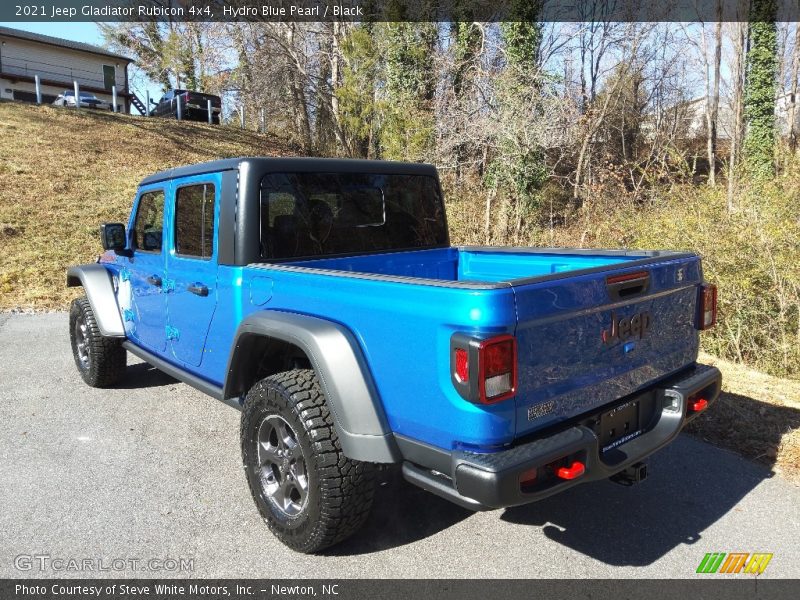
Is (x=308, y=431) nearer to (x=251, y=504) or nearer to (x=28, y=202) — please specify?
(x=251, y=504)

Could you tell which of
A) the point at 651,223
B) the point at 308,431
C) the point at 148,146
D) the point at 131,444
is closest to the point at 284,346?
the point at 308,431

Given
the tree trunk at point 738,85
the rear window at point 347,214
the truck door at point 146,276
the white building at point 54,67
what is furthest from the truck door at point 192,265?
the white building at point 54,67

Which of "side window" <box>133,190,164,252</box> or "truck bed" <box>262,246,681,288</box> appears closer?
"truck bed" <box>262,246,681,288</box>

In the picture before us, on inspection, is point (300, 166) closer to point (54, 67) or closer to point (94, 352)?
point (94, 352)

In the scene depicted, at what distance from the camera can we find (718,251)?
21.1 ft

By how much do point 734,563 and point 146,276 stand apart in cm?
402

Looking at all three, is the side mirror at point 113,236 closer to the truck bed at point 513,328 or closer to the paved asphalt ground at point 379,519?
the paved asphalt ground at point 379,519

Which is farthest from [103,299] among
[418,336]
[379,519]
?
[418,336]

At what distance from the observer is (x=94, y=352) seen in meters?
5.17

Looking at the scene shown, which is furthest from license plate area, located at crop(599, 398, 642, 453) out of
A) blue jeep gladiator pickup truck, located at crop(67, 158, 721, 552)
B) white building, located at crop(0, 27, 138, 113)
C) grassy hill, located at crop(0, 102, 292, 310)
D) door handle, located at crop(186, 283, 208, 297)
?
white building, located at crop(0, 27, 138, 113)

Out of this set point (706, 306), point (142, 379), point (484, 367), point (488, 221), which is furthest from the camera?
point (488, 221)

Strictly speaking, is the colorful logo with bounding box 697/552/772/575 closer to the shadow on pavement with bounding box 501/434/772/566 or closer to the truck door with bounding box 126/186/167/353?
the shadow on pavement with bounding box 501/434/772/566

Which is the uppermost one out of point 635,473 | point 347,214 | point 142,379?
point 347,214

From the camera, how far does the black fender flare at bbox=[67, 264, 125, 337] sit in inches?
196
